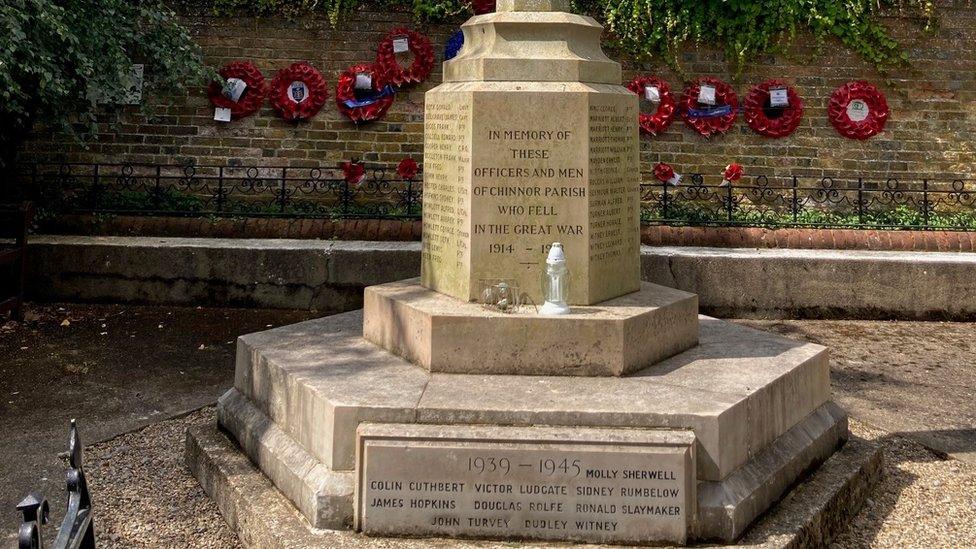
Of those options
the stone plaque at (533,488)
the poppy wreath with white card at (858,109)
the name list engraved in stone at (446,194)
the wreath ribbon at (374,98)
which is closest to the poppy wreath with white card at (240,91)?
the wreath ribbon at (374,98)

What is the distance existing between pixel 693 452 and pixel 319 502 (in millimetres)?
1509

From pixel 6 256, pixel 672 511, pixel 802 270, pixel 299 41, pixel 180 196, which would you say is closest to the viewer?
pixel 672 511

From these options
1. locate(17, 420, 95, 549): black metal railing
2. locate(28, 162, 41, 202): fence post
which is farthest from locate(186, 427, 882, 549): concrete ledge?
locate(28, 162, 41, 202): fence post

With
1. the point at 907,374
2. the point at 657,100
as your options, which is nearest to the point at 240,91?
the point at 657,100

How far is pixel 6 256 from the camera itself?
25.3 feet

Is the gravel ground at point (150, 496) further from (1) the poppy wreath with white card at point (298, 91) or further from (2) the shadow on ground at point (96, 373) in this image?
(1) the poppy wreath with white card at point (298, 91)

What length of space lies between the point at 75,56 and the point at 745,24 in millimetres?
7487

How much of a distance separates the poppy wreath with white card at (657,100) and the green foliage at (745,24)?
0.31 metres

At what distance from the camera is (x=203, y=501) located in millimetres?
4312

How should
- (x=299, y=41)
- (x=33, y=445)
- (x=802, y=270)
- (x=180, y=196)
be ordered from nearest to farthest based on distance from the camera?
(x=33, y=445)
(x=802, y=270)
(x=180, y=196)
(x=299, y=41)

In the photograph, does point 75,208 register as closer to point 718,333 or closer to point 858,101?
point 718,333

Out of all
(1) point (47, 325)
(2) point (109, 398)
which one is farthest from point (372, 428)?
(1) point (47, 325)

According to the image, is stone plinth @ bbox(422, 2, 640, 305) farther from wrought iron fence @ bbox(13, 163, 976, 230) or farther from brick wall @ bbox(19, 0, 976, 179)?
brick wall @ bbox(19, 0, 976, 179)

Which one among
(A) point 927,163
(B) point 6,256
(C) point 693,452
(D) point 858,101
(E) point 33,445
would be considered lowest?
(E) point 33,445
